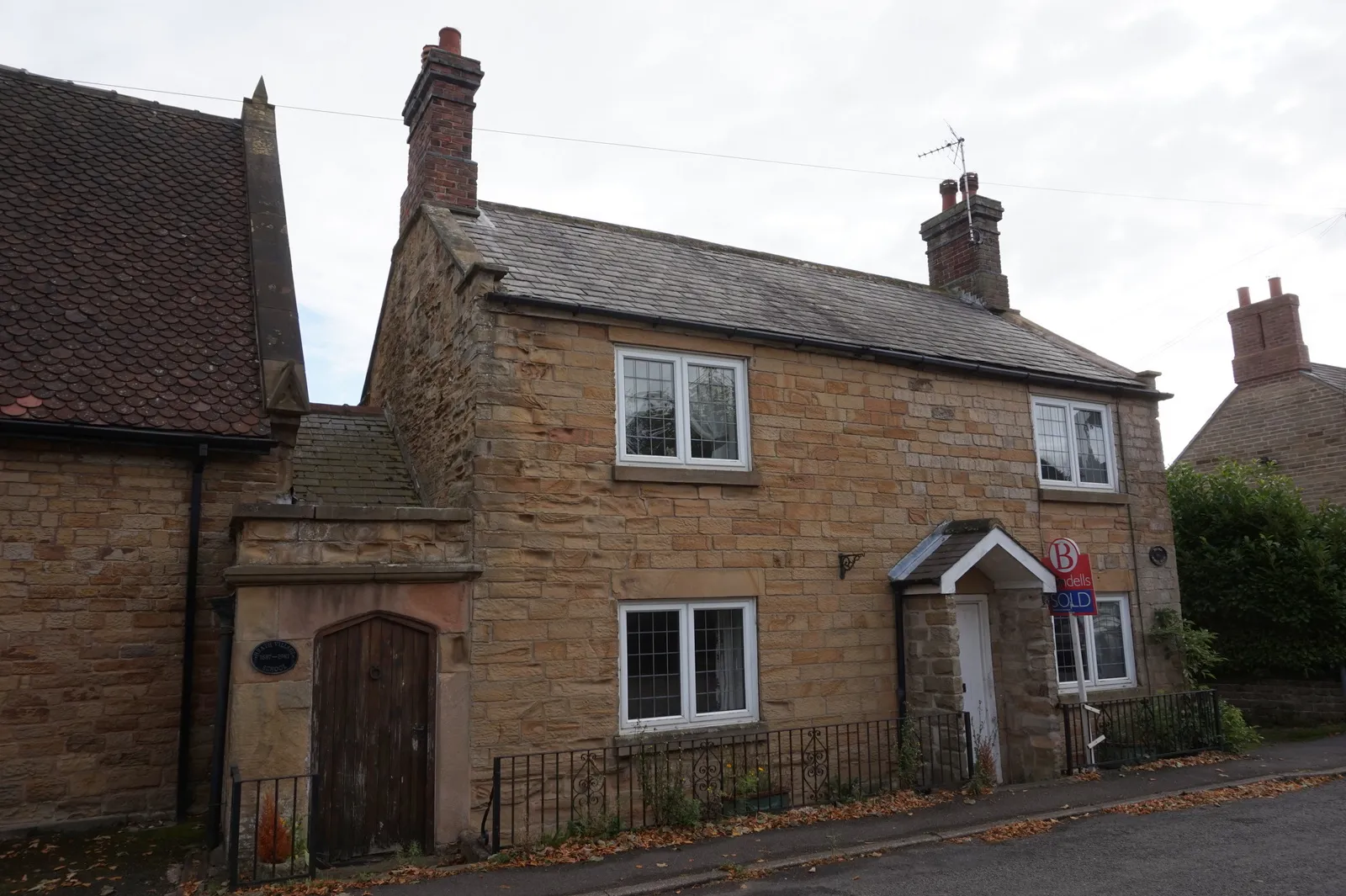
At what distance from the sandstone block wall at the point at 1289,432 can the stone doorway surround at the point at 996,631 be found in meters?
Result: 11.8

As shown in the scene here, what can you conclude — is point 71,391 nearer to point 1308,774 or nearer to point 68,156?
point 68,156

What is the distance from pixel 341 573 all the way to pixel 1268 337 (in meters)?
21.6

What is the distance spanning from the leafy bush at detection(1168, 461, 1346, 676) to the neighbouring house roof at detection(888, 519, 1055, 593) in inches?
253

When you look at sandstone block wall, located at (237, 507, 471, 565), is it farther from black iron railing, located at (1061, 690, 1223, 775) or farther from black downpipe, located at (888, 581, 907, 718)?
black iron railing, located at (1061, 690, 1223, 775)

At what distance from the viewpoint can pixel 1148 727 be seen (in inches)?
501

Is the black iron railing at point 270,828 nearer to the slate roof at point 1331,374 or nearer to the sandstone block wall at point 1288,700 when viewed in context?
the sandstone block wall at point 1288,700

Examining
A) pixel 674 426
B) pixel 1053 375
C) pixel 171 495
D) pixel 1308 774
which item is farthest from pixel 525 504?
pixel 1308 774

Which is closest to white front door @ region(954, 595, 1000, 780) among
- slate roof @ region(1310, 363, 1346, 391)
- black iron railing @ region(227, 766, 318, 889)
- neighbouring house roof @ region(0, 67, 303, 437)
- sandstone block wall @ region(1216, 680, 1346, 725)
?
sandstone block wall @ region(1216, 680, 1346, 725)

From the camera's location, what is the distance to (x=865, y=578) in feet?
37.4

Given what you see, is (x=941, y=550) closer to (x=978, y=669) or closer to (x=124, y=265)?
(x=978, y=669)

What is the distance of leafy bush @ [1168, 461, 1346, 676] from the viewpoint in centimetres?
1515

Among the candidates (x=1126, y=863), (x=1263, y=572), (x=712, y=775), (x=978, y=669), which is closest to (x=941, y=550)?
(x=978, y=669)

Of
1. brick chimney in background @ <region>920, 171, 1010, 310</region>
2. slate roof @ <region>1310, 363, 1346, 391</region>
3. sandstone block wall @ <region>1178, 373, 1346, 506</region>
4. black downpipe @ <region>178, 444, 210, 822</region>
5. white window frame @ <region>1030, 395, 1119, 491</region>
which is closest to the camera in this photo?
black downpipe @ <region>178, 444, 210, 822</region>

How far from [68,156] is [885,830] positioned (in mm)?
12967
